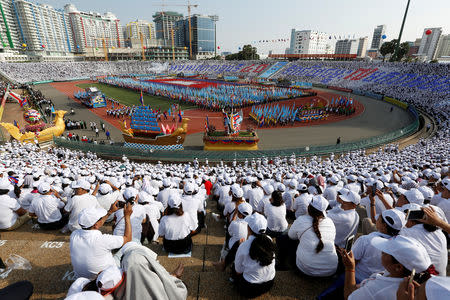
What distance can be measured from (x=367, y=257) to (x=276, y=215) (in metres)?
2.08

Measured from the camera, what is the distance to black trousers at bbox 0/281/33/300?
9.11 feet

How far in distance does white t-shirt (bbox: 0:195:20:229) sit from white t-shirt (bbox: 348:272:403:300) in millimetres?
7478

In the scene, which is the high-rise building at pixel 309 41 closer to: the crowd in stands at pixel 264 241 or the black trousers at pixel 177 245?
the crowd in stands at pixel 264 241

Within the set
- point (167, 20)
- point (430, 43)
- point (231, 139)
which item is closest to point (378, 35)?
point (430, 43)

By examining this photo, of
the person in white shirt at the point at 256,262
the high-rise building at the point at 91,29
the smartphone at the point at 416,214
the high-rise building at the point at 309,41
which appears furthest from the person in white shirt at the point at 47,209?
the high-rise building at the point at 309,41

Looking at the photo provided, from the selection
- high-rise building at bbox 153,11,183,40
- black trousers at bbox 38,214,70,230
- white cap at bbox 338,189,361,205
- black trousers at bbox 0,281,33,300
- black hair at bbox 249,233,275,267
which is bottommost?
black trousers at bbox 38,214,70,230

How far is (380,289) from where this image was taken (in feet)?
7.91

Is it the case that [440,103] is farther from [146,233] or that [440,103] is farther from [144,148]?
[146,233]

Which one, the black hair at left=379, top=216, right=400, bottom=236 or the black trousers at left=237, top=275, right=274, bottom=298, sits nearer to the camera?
the black hair at left=379, top=216, right=400, bottom=236

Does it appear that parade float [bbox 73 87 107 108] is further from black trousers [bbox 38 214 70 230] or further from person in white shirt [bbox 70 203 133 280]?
person in white shirt [bbox 70 203 133 280]

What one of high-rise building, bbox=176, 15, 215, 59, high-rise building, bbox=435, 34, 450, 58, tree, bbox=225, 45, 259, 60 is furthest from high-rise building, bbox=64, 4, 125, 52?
high-rise building, bbox=435, 34, 450, 58

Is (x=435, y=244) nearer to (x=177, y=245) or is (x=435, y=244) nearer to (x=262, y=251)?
(x=262, y=251)

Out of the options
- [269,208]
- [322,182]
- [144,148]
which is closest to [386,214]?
[269,208]

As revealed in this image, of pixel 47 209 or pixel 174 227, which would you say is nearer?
pixel 174 227
